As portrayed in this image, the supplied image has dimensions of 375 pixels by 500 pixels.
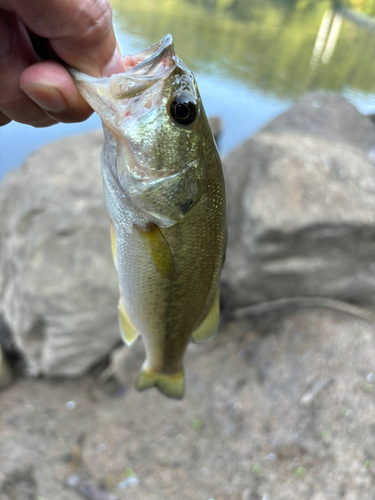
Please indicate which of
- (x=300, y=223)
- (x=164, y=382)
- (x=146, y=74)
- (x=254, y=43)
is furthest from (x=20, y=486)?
(x=254, y=43)

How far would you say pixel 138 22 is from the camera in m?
10.7

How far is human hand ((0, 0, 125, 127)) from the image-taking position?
0.89 metres

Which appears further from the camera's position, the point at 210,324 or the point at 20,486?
the point at 20,486

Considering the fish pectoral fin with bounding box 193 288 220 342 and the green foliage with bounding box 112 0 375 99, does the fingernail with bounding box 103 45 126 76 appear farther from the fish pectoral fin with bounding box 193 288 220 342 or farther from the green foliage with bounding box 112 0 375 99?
the green foliage with bounding box 112 0 375 99

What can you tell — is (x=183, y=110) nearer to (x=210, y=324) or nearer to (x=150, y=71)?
(x=150, y=71)

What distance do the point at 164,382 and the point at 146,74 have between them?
1163 millimetres

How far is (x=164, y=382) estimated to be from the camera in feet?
4.79

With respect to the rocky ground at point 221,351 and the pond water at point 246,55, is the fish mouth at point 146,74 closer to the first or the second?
the rocky ground at point 221,351

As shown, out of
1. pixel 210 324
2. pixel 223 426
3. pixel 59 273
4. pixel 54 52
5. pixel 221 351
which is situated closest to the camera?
pixel 54 52

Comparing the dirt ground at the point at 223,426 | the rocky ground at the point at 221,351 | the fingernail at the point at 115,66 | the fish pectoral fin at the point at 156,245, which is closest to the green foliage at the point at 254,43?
the rocky ground at the point at 221,351

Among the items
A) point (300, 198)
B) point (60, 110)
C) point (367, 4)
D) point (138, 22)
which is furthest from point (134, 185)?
point (367, 4)

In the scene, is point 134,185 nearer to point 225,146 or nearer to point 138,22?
point 225,146

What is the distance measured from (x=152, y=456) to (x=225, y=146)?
4877 millimetres

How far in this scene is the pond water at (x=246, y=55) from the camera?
21.3ft
